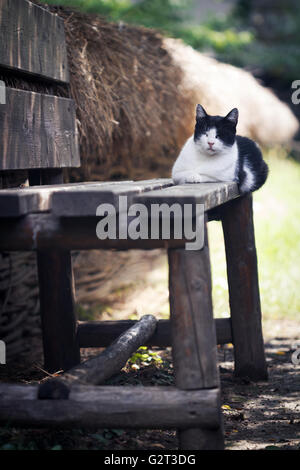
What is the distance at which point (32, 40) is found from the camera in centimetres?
286

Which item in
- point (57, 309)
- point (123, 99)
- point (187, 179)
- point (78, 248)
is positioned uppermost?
point (123, 99)

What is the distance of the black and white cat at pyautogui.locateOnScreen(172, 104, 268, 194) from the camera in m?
2.91

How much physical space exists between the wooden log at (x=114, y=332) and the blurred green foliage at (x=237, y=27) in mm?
1987

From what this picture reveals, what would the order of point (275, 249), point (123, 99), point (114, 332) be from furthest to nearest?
1. point (275, 249)
2. point (123, 99)
3. point (114, 332)

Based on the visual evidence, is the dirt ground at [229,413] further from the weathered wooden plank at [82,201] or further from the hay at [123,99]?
the hay at [123,99]

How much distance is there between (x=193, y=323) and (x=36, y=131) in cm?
143

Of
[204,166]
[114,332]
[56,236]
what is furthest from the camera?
[114,332]

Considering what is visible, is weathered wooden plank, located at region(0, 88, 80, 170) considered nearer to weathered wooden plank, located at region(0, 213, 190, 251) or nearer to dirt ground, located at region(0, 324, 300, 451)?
weathered wooden plank, located at region(0, 213, 190, 251)

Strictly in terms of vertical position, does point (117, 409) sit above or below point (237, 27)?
below

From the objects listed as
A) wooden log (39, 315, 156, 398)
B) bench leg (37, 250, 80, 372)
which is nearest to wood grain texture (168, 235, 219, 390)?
wooden log (39, 315, 156, 398)

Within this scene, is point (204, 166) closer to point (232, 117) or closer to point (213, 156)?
point (213, 156)

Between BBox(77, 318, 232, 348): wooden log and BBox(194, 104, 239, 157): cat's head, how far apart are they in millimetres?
1049

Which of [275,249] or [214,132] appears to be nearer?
[214,132]

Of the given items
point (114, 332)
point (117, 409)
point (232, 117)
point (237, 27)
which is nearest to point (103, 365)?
point (117, 409)
